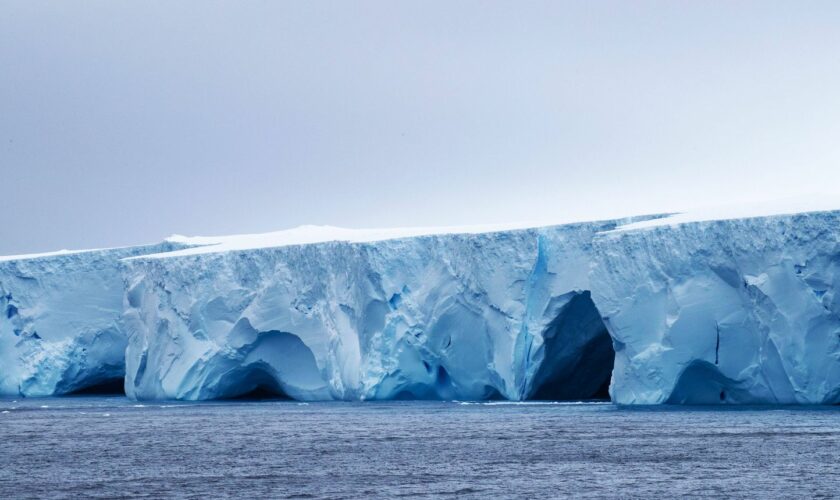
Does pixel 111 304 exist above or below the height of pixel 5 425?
above

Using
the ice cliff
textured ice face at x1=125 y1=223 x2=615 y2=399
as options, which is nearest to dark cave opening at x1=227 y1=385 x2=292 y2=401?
the ice cliff

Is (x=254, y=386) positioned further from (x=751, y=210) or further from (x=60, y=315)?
(x=751, y=210)

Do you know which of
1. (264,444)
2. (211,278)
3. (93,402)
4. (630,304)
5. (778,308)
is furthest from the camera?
(93,402)

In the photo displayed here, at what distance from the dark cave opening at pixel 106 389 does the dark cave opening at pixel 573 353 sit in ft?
40.5

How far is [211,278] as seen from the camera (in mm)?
24125

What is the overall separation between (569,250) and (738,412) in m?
3.71

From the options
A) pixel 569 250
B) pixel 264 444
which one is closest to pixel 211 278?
pixel 569 250

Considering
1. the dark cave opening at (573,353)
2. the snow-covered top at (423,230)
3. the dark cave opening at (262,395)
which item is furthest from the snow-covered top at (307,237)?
the dark cave opening at (262,395)

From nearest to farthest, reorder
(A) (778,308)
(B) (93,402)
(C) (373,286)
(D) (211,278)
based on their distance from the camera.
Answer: (A) (778,308) < (C) (373,286) < (D) (211,278) < (B) (93,402)

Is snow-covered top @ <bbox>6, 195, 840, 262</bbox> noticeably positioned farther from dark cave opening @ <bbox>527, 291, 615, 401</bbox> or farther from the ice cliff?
dark cave opening @ <bbox>527, 291, 615, 401</bbox>

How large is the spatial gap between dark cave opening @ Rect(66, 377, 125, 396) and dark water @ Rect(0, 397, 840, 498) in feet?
34.2

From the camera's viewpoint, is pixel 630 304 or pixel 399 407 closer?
pixel 630 304

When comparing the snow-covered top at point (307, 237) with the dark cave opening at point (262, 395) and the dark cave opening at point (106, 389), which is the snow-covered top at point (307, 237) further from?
the dark cave opening at point (106, 389)

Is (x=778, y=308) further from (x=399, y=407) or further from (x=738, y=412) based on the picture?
(x=399, y=407)
